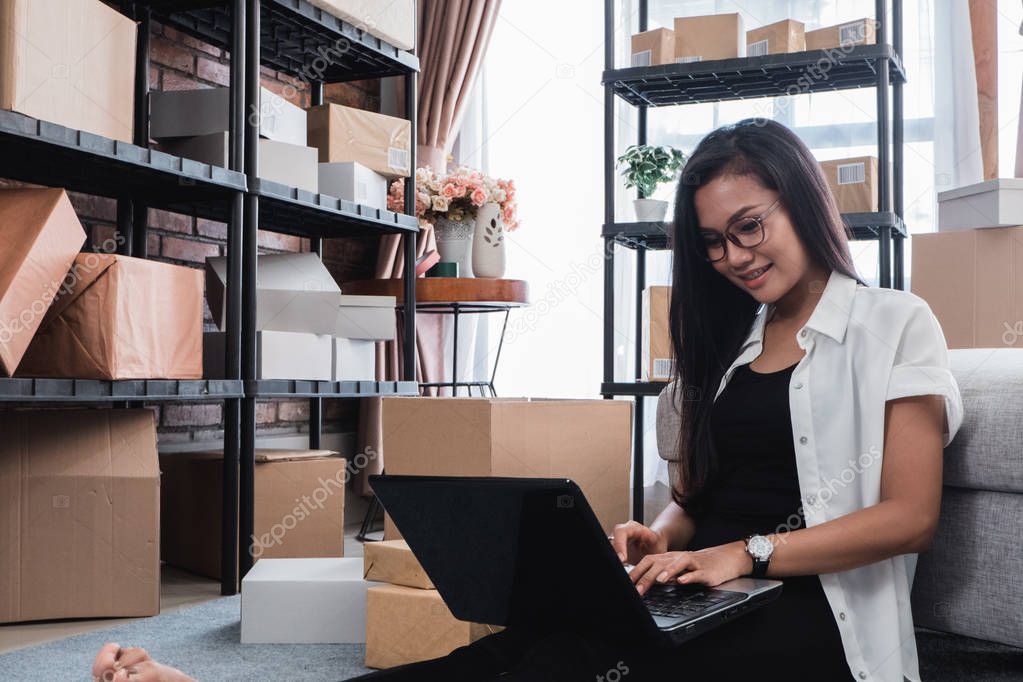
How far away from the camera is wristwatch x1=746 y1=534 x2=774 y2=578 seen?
41.6 inches

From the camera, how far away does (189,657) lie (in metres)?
1.70

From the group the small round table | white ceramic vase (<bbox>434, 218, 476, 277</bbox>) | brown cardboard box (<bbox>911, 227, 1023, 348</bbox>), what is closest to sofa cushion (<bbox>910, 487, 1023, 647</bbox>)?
brown cardboard box (<bbox>911, 227, 1023, 348</bbox>)

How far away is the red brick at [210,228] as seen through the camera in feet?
9.39

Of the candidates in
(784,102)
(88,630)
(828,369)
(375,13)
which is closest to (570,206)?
(784,102)

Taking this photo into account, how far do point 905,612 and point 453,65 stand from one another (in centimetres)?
293

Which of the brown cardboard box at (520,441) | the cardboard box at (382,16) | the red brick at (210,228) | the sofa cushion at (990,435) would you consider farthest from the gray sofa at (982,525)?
the red brick at (210,228)

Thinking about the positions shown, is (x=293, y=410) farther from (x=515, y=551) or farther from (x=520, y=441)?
(x=515, y=551)

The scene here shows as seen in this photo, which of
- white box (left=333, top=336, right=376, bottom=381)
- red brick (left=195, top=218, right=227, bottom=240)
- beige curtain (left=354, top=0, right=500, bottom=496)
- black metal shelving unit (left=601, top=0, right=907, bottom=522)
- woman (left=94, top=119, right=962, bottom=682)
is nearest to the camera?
woman (left=94, top=119, right=962, bottom=682)

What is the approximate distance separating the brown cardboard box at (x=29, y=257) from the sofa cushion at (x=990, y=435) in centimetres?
155

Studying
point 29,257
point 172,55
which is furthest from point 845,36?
point 29,257

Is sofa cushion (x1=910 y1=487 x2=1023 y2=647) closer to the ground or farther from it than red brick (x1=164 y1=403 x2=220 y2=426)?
closer to the ground

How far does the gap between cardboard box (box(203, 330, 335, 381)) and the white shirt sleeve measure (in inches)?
62.3

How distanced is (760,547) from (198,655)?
3.64 ft

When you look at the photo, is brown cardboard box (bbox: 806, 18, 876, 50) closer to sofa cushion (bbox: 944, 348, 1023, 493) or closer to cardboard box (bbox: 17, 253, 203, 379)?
sofa cushion (bbox: 944, 348, 1023, 493)
